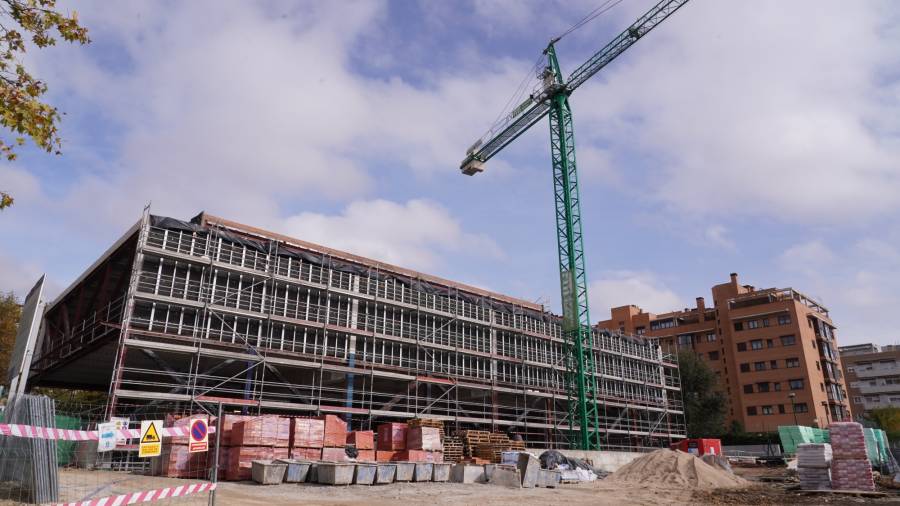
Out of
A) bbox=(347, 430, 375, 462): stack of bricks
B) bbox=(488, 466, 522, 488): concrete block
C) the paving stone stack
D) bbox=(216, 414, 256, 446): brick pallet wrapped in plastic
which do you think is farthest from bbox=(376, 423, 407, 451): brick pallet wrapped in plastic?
the paving stone stack

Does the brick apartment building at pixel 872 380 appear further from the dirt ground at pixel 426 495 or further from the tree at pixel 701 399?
the dirt ground at pixel 426 495

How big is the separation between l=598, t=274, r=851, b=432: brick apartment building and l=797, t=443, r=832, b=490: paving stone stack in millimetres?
47463

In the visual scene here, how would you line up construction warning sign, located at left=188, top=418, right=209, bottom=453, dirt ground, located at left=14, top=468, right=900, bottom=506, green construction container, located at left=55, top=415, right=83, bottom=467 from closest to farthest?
construction warning sign, located at left=188, top=418, right=209, bottom=453 < dirt ground, located at left=14, top=468, right=900, bottom=506 < green construction container, located at left=55, top=415, right=83, bottom=467

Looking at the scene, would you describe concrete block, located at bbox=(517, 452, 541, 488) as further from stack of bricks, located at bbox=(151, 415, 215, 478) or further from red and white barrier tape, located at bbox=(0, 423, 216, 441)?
red and white barrier tape, located at bbox=(0, 423, 216, 441)

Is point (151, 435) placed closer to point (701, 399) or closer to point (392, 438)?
point (392, 438)

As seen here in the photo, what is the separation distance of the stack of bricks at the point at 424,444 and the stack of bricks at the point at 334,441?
11.2 ft

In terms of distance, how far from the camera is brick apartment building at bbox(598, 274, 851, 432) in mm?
64812

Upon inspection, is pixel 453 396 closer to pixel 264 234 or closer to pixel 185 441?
pixel 264 234

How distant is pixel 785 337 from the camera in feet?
219

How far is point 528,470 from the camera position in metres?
20.9

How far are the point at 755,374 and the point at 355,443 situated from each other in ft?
194

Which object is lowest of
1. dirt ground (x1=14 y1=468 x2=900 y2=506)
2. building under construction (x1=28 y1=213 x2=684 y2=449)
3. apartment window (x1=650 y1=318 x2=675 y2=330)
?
dirt ground (x1=14 y1=468 x2=900 y2=506)

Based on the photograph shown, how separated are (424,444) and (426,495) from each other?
364 inches

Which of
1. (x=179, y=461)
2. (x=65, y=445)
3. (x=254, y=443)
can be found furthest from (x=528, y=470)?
(x=65, y=445)
